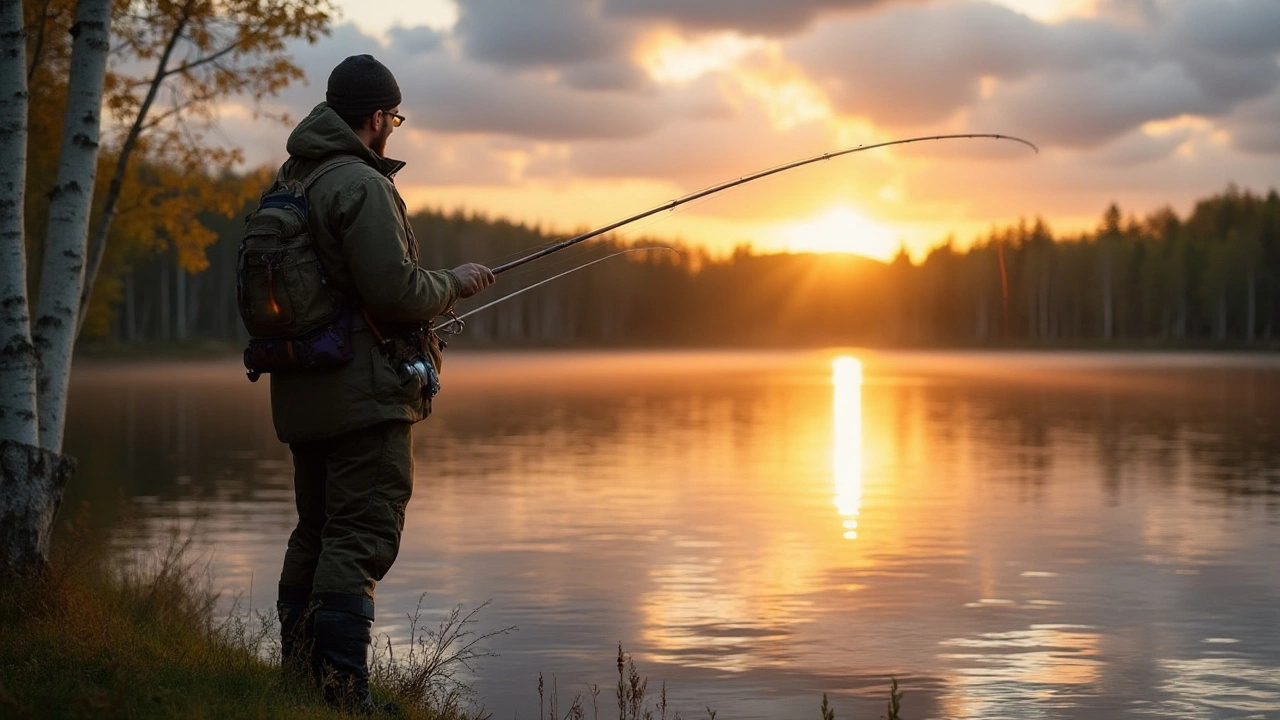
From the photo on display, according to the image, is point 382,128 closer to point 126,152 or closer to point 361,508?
point 361,508

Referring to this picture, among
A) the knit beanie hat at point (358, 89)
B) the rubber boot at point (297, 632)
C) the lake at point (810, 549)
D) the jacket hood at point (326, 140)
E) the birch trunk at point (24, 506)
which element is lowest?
the lake at point (810, 549)

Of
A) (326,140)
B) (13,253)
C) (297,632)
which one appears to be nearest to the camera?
(326,140)

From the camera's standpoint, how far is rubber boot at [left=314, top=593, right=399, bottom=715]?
17.9 ft

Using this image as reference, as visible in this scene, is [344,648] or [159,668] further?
[159,668]

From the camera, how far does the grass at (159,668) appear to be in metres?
5.21

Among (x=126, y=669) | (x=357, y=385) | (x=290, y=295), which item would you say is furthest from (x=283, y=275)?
(x=126, y=669)

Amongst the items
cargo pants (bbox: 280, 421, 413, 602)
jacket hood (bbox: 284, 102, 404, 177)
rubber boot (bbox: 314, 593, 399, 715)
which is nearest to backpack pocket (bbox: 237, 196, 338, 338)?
jacket hood (bbox: 284, 102, 404, 177)

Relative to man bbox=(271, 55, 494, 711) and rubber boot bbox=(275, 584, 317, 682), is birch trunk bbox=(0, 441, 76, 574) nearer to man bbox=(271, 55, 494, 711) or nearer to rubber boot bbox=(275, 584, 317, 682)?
rubber boot bbox=(275, 584, 317, 682)

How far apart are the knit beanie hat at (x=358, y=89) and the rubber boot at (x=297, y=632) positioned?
1.83m

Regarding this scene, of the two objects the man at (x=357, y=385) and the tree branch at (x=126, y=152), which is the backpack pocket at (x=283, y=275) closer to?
the man at (x=357, y=385)

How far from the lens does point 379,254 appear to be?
536cm

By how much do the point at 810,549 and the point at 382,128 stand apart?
327 inches

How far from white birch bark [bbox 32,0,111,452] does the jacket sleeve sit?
3603 mm

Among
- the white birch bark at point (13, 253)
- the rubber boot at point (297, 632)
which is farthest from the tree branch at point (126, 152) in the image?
the rubber boot at point (297, 632)
